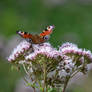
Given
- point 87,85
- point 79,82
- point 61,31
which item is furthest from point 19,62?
point 61,31

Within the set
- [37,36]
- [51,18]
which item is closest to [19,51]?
[37,36]

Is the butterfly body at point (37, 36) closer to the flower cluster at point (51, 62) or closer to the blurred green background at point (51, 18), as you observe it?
the flower cluster at point (51, 62)

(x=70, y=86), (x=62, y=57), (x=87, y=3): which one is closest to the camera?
(x=62, y=57)

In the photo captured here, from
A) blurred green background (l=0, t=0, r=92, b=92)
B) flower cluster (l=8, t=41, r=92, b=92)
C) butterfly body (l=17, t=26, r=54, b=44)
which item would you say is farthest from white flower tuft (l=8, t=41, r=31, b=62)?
blurred green background (l=0, t=0, r=92, b=92)

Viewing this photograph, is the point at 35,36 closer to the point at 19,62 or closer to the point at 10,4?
the point at 19,62

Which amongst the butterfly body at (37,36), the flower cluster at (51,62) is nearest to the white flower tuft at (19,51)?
the flower cluster at (51,62)
